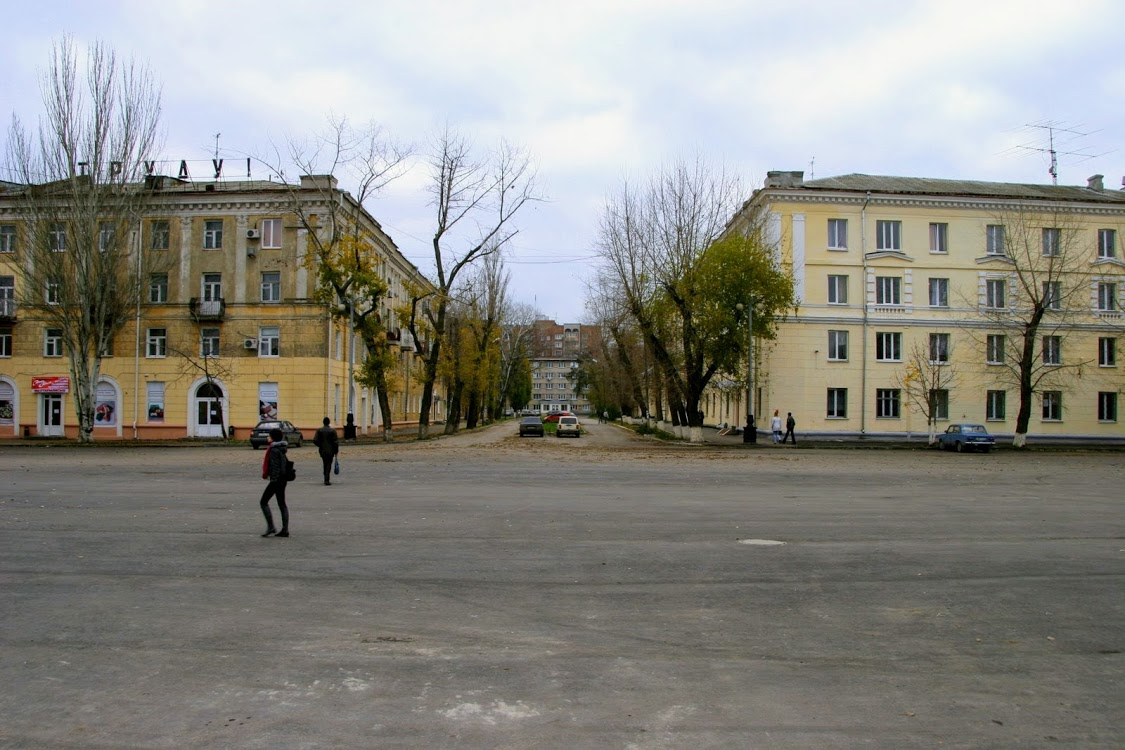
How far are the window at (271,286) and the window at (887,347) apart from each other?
3461 cm

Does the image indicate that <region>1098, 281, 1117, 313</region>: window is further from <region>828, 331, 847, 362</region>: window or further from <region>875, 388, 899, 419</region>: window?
<region>828, 331, 847, 362</region>: window

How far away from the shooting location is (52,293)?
45.5m

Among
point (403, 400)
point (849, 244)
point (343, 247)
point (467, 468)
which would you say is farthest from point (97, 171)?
point (849, 244)

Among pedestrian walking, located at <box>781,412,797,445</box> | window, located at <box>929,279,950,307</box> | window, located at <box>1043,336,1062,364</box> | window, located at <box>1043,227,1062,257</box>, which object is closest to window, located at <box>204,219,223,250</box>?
pedestrian walking, located at <box>781,412,797,445</box>

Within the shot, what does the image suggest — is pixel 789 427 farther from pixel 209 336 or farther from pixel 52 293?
pixel 52 293

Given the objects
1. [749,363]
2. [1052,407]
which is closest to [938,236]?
[1052,407]

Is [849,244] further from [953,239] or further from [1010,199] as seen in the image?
[1010,199]

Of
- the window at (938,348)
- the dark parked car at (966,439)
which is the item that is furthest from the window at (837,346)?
the dark parked car at (966,439)

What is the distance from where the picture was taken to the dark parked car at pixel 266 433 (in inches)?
1582

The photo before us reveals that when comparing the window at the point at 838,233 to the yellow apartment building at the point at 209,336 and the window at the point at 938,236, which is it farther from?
the yellow apartment building at the point at 209,336

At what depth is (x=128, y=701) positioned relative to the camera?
5531 millimetres

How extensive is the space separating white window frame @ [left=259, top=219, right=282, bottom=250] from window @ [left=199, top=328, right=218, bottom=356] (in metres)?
5.71

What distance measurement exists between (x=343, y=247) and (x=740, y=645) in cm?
4048

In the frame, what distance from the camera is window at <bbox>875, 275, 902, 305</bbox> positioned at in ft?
159
